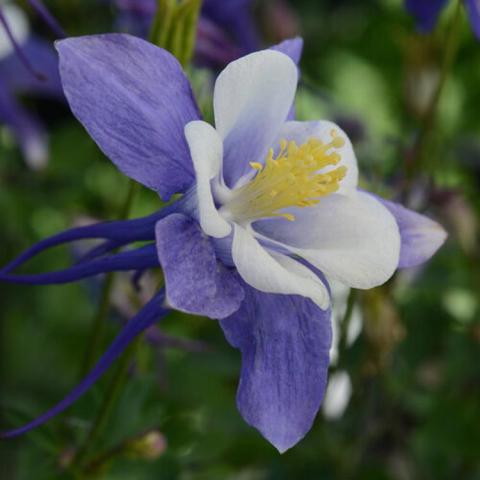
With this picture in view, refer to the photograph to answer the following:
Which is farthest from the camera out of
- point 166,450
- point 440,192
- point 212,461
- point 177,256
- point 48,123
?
point 48,123

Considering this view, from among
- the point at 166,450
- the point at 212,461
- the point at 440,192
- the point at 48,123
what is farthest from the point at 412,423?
the point at 48,123

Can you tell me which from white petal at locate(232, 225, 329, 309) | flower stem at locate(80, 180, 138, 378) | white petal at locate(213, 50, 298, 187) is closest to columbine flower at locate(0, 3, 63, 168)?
flower stem at locate(80, 180, 138, 378)

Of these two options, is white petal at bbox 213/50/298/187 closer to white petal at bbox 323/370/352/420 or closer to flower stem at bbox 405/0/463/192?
flower stem at bbox 405/0/463/192

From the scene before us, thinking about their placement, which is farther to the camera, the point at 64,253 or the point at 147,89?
the point at 64,253

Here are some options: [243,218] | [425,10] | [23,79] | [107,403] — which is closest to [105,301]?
[107,403]

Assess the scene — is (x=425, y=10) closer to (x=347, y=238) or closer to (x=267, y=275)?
(x=347, y=238)

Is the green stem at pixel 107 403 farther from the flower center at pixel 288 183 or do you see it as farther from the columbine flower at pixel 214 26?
A: the columbine flower at pixel 214 26

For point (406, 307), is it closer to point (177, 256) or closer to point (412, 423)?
point (412, 423)
